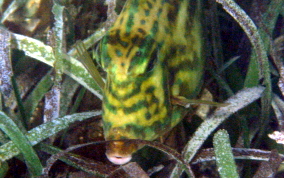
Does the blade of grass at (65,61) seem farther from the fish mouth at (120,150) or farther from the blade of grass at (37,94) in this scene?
the fish mouth at (120,150)

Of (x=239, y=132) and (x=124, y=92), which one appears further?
(x=239, y=132)

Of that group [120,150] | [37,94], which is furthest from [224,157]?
[37,94]

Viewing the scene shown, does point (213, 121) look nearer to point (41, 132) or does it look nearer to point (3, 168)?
point (41, 132)

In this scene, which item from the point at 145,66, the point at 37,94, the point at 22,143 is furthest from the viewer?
the point at 37,94

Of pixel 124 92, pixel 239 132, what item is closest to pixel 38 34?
pixel 124 92

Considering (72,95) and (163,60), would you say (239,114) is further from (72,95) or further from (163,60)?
(72,95)
